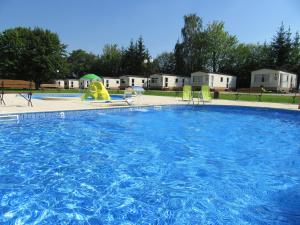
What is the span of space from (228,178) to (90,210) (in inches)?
104

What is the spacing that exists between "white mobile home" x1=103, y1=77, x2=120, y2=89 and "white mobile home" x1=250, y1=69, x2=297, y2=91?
23581mm

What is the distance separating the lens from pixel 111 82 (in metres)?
45.1

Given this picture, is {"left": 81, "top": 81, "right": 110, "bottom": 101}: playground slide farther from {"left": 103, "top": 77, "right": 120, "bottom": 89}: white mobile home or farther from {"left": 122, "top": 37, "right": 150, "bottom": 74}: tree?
{"left": 122, "top": 37, "right": 150, "bottom": 74}: tree

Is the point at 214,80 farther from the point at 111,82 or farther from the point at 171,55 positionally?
the point at 171,55

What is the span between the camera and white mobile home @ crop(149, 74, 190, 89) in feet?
135

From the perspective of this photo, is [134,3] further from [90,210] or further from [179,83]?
[179,83]

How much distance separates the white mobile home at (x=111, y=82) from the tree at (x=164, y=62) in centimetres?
1562

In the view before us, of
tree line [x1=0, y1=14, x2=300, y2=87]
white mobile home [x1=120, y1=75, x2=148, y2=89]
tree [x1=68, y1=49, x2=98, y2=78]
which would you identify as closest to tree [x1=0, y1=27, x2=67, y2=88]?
tree line [x1=0, y1=14, x2=300, y2=87]

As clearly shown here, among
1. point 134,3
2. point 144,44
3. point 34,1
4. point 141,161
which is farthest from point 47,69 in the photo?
point 141,161

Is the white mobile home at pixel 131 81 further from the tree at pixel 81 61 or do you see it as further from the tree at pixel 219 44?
the tree at pixel 81 61

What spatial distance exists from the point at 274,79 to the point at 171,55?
26.3 metres

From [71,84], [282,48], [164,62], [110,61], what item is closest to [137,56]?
[110,61]

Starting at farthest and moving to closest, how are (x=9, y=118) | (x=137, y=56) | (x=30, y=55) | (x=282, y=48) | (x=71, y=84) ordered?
(x=137, y=56) → (x=71, y=84) → (x=282, y=48) → (x=30, y=55) → (x=9, y=118)

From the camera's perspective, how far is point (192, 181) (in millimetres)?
4477
